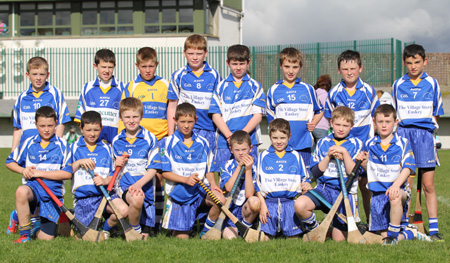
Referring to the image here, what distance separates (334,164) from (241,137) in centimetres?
93

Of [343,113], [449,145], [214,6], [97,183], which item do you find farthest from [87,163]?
[214,6]

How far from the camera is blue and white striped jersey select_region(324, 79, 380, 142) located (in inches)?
224

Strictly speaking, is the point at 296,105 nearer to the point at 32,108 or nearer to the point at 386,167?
the point at 386,167

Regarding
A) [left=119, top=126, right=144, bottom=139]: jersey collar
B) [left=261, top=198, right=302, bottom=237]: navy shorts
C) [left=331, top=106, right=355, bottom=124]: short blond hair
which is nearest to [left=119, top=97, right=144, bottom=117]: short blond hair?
[left=119, top=126, right=144, bottom=139]: jersey collar

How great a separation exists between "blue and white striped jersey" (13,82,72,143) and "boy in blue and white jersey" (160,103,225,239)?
52.1 inches

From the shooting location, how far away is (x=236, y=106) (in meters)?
5.80

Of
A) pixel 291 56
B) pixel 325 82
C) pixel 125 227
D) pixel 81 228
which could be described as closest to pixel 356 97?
pixel 291 56

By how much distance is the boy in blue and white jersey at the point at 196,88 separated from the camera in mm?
5919

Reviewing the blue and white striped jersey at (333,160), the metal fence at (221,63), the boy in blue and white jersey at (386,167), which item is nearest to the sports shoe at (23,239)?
→ the blue and white striped jersey at (333,160)

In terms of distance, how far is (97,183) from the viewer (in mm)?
5188

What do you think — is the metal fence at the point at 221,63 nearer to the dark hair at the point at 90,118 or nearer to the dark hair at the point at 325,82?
the dark hair at the point at 325,82

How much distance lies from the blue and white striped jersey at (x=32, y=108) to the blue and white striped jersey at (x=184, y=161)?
4.22ft

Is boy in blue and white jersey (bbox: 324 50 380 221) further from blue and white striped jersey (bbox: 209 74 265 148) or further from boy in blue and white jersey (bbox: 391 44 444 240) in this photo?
blue and white striped jersey (bbox: 209 74 265 148)

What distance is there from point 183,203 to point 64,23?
2064 cm
